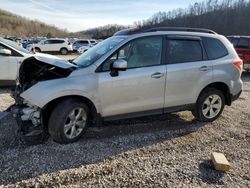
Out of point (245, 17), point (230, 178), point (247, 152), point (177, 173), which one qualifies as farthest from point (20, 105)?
point (245, 17)

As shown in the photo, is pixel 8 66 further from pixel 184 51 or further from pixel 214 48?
pixel 214 48

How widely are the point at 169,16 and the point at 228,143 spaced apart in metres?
113

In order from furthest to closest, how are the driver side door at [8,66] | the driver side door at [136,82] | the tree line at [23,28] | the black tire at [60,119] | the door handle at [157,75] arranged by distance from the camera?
1. the tree line at [23,28]
2. the driver side door at [8,66]
3. the door handle at [157,75]
4. the driver side door at [136,82]
5. the black tire at [60,119]

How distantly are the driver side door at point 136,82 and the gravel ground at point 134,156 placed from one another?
509 mm

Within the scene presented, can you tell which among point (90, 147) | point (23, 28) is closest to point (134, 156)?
point (90, 147)

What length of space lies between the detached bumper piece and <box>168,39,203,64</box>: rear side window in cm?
253

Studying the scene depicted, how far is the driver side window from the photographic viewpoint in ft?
17.4

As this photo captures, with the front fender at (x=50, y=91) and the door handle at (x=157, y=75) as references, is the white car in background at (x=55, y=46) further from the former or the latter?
the front fender at (x=50, y=91)

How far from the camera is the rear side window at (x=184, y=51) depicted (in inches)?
230

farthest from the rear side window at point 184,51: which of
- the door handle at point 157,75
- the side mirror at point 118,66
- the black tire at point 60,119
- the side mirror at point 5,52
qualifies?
the side mirror at point 5,52

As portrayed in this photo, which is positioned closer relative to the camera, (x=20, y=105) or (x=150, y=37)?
(x=20, y=105)

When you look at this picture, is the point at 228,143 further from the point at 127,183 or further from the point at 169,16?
the point at 169,16

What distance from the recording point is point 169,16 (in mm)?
113438

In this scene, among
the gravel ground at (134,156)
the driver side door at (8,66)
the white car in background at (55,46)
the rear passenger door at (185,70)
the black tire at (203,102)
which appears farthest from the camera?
the white car in background at (55,46)
